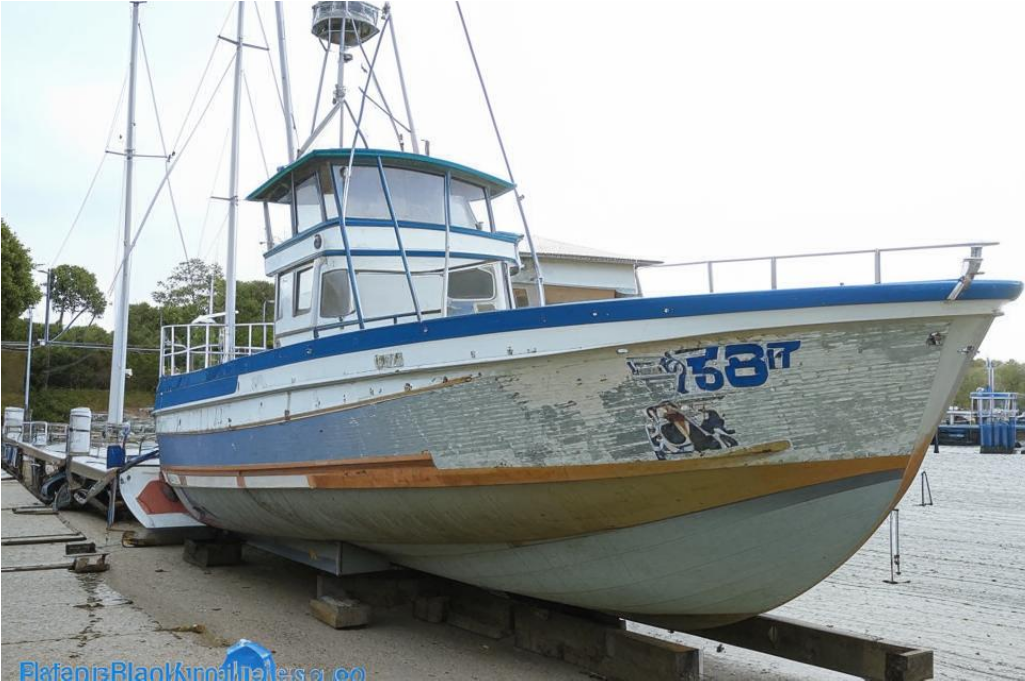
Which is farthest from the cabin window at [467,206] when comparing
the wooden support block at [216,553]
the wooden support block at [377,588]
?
the wooden support block at [216,553]

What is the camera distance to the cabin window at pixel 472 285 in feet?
23.5

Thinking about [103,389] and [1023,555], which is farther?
[103,389]

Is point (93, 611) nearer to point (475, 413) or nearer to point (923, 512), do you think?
point (475, 413)

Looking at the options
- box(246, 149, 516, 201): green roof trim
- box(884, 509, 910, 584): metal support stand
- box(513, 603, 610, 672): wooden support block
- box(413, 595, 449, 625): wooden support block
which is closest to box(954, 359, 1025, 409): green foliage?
box(884, 509, 910, 584): metal support stand

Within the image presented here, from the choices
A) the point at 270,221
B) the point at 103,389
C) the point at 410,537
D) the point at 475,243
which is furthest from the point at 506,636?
the point at 103,389

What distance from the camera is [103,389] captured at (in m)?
20.3

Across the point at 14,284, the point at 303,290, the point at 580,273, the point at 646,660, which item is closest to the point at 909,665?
A: the point at 646,660

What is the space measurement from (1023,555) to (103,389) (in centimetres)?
2014

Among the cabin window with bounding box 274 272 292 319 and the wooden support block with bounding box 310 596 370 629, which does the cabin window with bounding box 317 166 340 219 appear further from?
the wooden support block with bounding box 310 596 370 629

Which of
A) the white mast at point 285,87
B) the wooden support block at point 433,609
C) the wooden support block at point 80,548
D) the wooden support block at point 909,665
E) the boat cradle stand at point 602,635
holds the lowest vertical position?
the wooden support block at point 80,548

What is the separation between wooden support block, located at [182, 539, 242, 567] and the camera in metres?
8.95

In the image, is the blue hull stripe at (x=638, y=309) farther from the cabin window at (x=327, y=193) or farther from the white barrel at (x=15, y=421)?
the white barrel at (x=15, y=421)

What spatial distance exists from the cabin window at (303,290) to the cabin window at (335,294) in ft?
0.51

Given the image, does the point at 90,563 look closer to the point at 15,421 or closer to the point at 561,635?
the point at 561,635
